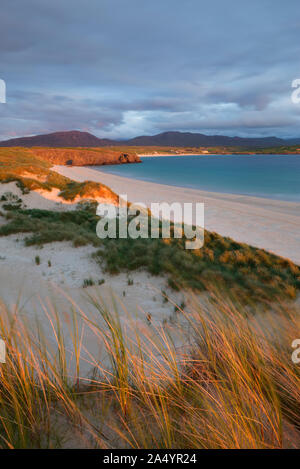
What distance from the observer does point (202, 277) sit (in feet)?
23.2

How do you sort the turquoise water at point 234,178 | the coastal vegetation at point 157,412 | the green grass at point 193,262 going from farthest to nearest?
the turquoise water at point 234,178, the green grass at point 193,262, the coastal vegetation at point 157,412

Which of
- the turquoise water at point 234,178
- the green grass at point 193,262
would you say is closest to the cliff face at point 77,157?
the turquoise water at point 234,178

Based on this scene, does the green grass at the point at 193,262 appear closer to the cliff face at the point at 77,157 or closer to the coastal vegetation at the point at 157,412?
the coastal vegetation at the point at 157,412

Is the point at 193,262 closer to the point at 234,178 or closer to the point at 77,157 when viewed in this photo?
the point at 234,178

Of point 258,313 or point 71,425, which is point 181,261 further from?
point 71,425

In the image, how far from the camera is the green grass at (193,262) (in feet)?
22.1

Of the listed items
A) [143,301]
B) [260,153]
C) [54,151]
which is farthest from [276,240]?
[260,153]

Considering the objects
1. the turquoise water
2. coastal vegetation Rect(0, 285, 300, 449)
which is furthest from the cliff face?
coastal vegetation Rect(0, 285, 300, 449)

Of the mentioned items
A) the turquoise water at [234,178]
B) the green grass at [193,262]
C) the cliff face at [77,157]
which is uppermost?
the cliff face at [77,157]

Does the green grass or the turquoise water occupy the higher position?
the turquoise water

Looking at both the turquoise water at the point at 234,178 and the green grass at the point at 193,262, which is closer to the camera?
the green grass at the point at 193,262

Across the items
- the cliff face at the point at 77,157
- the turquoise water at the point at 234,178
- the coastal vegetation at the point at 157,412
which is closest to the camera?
the coastal vegetation at the point at 157,412

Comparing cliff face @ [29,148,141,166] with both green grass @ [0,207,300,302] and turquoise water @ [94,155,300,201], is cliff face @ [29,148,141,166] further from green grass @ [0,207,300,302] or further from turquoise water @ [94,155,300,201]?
green grass @ [0,207,300,302]

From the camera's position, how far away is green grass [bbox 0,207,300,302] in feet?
22.1
